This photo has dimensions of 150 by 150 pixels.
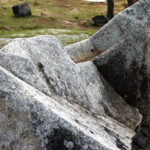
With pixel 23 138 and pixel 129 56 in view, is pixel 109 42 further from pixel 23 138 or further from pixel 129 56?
pixel 23 138

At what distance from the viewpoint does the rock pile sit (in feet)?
9.23

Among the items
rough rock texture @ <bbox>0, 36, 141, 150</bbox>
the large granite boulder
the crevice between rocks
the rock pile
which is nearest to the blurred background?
the crevice between rocks

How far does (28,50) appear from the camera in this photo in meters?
3.82

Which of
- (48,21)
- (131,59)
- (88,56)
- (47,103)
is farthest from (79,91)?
(48,21)

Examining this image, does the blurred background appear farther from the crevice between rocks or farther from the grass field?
the crevice between rocks

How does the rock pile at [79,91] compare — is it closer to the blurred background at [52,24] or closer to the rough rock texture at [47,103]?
the rough rock texture at [47,103]

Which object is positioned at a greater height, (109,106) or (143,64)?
(143,64)

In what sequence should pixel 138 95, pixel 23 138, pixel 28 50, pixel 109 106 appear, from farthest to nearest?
pixel 138 95
pixel 109 106
pixel 28 50
pixel 23 138

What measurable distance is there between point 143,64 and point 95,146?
3.41 m

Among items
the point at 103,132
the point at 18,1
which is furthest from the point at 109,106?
the point at 18,1

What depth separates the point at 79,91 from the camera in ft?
14.2

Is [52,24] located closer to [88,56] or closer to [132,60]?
[88,56]

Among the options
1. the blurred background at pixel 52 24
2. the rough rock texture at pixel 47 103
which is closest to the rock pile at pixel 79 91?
the rough rock texture at pixel 47 103

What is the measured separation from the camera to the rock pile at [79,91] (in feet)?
9.23
